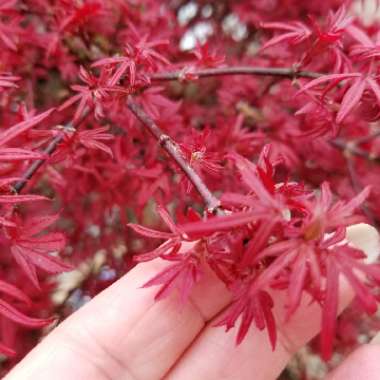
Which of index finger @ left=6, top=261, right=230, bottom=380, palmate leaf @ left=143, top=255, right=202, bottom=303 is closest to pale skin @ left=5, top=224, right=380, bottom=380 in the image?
index finger @ left=6, top=261, right=230, bottom=380

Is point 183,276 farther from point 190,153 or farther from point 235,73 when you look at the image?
point 235,73

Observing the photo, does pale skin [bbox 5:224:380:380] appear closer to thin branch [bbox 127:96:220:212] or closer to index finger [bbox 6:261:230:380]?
index finger [bbox 6:261:230:380]

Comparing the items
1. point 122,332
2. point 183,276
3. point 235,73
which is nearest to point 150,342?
point 122,332

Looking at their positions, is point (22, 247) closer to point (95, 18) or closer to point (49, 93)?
point (95, 18)

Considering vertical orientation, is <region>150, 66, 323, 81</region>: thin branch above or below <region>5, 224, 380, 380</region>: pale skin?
above

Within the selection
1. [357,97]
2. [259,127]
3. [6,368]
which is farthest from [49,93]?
[357,97]

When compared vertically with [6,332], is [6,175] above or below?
above
